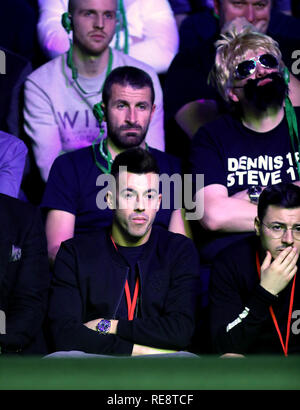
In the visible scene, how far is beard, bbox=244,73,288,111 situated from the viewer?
322 cm

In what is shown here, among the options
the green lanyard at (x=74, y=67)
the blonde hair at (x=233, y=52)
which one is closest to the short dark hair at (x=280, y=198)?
the blonde hair at (x=233, y=52)

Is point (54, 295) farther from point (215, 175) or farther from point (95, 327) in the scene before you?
point (215, 175)

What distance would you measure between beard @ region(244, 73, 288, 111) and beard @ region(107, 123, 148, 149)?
482 mm

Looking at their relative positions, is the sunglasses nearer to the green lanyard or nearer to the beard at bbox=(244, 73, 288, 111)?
the beard at bbox=(244, 73, 288, 111)

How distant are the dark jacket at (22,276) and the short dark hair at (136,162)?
0.36m

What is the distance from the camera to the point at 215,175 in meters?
3.14

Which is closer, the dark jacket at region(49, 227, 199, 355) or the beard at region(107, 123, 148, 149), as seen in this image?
the dark jacket at region(49, 227, 199, 355)

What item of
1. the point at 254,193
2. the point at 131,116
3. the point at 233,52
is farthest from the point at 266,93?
the point at 131,116

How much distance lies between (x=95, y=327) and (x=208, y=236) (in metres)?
0.80

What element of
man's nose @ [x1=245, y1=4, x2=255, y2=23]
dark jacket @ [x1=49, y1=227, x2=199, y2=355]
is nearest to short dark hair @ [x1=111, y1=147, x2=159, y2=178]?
dark jacket @ [x1=49, y1=227, x2=199, y2=355]

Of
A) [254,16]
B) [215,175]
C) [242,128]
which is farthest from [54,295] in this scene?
[254,16]

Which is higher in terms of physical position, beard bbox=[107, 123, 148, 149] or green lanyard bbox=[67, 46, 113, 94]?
green lanyard bbox=[67, 46, 113, 94]

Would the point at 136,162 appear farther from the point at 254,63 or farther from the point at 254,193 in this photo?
the point at 254,63
